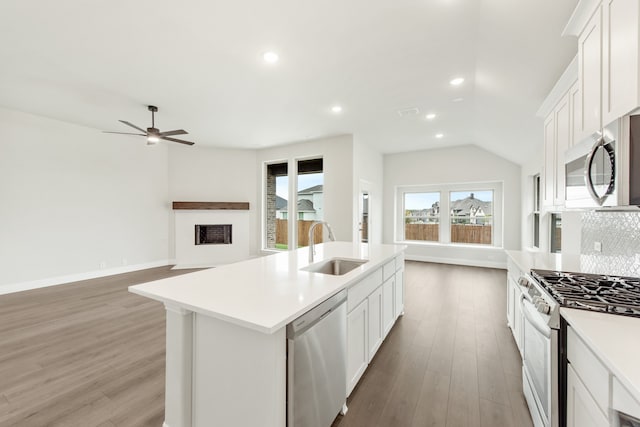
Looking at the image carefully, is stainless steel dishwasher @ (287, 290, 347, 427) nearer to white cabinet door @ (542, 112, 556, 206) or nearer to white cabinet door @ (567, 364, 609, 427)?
white cabinet door @ (567, 364, 609, 427)

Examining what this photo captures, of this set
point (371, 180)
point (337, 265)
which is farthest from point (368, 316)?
point (371, 180)

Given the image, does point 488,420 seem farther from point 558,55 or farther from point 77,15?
Answer: point 77,15

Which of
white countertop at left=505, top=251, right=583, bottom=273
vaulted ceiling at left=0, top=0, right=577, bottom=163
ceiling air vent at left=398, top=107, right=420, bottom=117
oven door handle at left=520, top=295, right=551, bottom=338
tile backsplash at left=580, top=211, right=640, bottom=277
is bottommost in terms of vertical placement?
oven door handle at left=520, top=295, right=551, bottom=338

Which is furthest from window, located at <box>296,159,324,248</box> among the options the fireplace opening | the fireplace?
the fireplace opening

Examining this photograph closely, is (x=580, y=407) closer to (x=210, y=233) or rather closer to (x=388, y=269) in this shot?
(x=388, y=269)

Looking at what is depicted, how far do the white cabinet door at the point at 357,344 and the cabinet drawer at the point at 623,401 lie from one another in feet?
3.77

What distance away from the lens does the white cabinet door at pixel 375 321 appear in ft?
6.91

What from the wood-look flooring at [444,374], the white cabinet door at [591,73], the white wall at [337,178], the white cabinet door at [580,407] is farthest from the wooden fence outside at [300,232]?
the white cabinet door at [580,407]

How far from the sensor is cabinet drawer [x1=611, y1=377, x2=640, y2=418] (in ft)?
2.37

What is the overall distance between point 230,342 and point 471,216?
6527 millimetres

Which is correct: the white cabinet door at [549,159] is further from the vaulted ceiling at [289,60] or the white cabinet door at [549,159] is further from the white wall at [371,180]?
the white wall at [371,180]

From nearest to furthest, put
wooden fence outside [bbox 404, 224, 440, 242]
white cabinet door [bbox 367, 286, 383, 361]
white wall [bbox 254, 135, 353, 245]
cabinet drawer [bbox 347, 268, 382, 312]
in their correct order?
cabinet drawer [bbox 347, 268, 382, 312]
white cabinet door [bbox 367, 286, 383, 361]
white wall [bbox 254, 135, 353, 245]
wooden fence outside [bbox 404, 224, 440, 242]

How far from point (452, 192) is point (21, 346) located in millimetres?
7473

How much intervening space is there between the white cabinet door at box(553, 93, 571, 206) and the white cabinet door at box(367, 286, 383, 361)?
158cm
